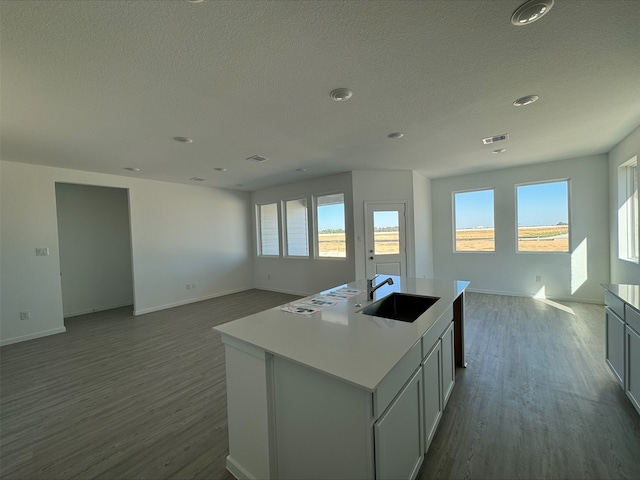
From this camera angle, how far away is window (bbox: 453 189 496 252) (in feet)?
18.7

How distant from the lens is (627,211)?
13.1 feet

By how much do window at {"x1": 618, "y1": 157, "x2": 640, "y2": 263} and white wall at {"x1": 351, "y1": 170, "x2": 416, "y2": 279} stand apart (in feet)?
10.1

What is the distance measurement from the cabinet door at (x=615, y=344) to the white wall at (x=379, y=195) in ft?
9.99

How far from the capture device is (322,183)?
226 inches

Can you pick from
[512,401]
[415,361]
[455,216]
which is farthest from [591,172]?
[415,361]

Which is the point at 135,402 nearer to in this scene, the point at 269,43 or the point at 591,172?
the point at 269,43

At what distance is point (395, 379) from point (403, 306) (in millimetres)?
1324

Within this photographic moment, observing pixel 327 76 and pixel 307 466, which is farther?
pixel 327 76

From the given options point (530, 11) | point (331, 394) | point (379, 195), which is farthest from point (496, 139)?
point (331, 394)

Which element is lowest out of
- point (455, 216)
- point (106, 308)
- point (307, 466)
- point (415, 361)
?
point (106, 308)

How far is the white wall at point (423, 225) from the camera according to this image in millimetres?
5434

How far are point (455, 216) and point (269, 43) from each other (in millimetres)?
5751

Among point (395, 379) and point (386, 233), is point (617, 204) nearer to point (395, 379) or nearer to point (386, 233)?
point (386, 233)

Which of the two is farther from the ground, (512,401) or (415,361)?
(415,361)
